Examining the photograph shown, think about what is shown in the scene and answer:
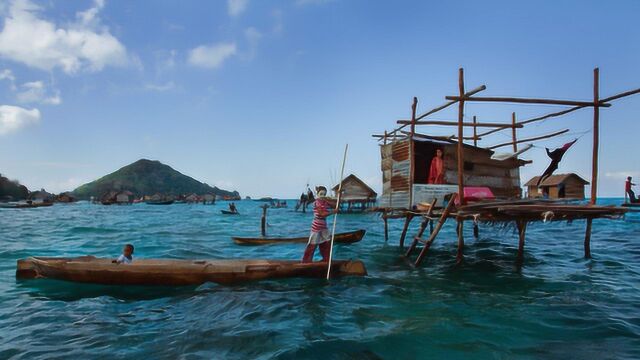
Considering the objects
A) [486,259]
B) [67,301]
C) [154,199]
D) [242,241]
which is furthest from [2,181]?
[486,259]

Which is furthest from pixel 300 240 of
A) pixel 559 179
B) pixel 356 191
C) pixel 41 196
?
pixel 41 196

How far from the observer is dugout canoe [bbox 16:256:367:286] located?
31.9 ft

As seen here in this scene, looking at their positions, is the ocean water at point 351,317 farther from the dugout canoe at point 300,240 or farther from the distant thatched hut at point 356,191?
the distant thatched hut at point 356,191

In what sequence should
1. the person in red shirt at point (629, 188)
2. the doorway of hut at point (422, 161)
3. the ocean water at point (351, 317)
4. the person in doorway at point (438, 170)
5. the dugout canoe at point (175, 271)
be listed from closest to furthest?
the ocean water at point (351, 317)
the dugout canoe at point (175, 271)
the person in doorway at point (438, 170)
the doorway of hut at point (422, 161)
the person in red shirt at point (629, 188)

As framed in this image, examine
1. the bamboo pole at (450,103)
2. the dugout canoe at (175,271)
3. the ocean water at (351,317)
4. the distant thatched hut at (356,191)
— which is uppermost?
the bamboo pole at (450,103)

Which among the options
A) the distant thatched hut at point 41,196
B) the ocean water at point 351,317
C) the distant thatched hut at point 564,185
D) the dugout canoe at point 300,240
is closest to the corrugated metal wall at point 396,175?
the ocean water at point 351,317

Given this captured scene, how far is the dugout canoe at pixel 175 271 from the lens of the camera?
383 inches

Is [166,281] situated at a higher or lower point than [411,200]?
lower

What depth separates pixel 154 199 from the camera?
4409 inches

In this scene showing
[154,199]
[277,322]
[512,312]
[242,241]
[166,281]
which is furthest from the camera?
[154,199]

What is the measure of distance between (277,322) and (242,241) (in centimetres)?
1270

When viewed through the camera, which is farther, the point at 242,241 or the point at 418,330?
the point at 242,241

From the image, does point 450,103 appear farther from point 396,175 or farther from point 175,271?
point 175,271

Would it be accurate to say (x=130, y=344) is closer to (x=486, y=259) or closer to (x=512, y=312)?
(x=512, y=312)
